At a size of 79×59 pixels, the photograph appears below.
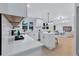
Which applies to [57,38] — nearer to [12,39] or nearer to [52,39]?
[52,39]

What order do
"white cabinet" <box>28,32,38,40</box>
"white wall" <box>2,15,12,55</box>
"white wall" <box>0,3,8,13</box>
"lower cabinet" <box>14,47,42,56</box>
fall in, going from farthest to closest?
"white cabinet" <box>28,32,38,40</box>
"lower cabinet" <box>14,47,42,56</box>
"white wall" <box>0,3,8,13</box>
"white wall" <box>2,15,12,55</box>

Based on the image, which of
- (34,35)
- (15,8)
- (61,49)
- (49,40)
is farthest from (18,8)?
(61,49)

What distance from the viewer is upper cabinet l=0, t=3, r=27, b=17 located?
1.74 m

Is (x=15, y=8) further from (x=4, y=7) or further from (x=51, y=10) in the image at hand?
(x=51, y=10)

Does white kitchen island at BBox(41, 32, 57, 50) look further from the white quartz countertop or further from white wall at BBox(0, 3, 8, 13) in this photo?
white wall at BBox(0, 3, 8, 13)

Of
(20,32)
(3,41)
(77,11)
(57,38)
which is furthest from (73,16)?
(3,41)

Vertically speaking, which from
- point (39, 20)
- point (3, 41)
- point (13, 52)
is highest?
point (39, 20)

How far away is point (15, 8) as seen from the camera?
6.51 feet

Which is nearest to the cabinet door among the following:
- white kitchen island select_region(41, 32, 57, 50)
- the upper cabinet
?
the upper cabinet

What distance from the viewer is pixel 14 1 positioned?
208cm

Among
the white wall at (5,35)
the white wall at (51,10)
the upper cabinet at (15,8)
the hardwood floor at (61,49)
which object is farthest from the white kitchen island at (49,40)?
the white wall at (5,35)

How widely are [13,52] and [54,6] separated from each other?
1.12 m

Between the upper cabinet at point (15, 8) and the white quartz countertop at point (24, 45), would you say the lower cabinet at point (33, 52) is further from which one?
the upper cabinet at point (15, 8)

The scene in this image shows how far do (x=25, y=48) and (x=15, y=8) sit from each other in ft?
2.00
